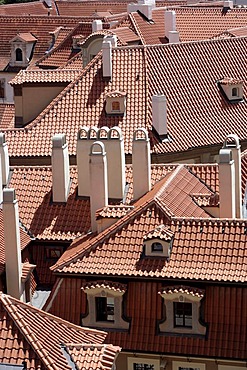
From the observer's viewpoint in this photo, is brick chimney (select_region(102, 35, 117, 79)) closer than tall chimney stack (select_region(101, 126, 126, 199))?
No

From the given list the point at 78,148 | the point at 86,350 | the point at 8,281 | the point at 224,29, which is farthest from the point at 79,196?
the point at 224,29

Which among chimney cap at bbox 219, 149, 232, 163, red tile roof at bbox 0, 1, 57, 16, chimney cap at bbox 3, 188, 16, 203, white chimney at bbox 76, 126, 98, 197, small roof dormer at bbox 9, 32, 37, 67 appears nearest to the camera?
chimney cap at bbox 3, 188, 16, 203

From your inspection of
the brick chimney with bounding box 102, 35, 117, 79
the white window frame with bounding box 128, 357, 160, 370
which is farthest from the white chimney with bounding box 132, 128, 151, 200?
the brick chimney with bounding box 102, 35, 117, 79

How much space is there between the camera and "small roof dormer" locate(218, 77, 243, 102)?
222 feet

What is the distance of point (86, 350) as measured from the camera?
3616 centimetres

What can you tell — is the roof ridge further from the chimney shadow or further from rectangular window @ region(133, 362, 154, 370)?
the chimney shadow

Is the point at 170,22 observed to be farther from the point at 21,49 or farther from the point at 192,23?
the point at 21,49

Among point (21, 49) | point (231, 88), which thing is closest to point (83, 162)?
point (231, 88)

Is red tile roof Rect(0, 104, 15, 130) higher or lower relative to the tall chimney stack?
higher

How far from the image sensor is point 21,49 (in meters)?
102

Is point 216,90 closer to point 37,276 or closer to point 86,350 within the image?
point 37,276

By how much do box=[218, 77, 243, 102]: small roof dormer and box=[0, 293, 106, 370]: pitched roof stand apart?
30966 millimetres

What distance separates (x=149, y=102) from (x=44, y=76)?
5.89 meters

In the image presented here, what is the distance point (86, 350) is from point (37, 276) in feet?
35.1
